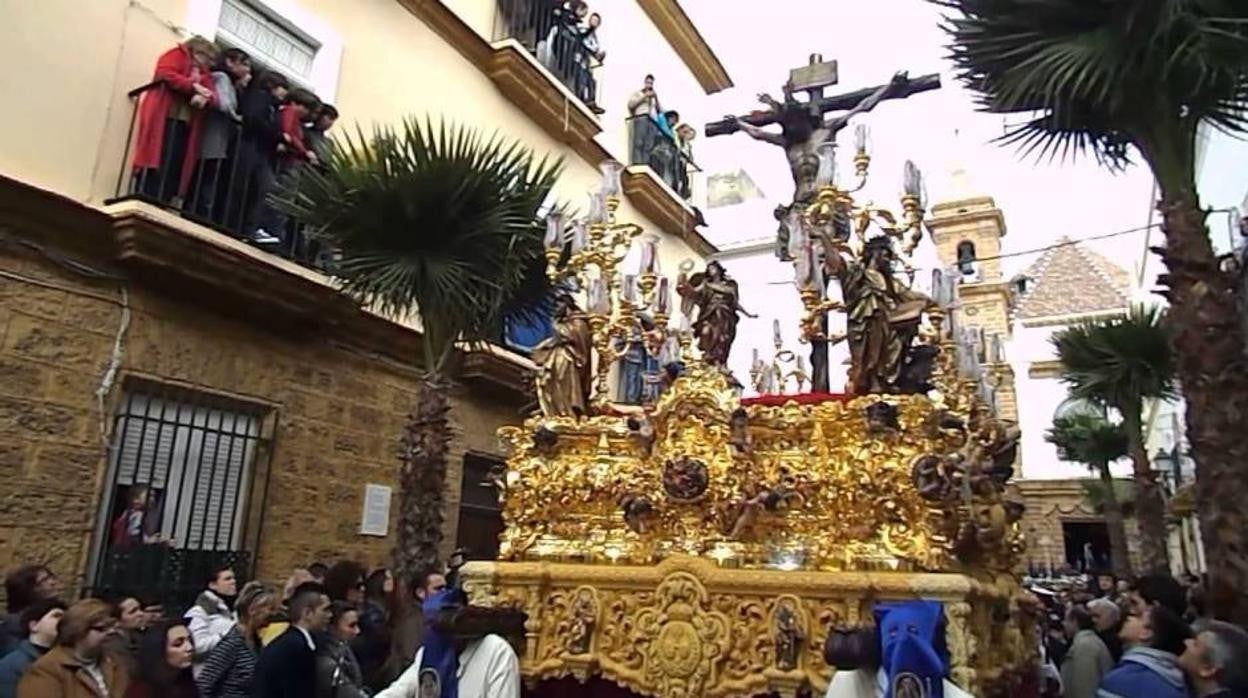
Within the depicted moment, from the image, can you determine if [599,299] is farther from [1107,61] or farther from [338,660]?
[1107,61]

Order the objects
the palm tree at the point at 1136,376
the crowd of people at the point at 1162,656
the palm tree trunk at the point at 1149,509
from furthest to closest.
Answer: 1. the palm tree at the point at 1136,376
2. the palm tree trunk at the point at 1149,509
3. the crowd of people at the point at 1162,656

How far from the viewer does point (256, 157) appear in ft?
25.1

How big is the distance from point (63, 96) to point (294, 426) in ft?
9.73

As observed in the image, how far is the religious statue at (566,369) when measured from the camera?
5.29 meters

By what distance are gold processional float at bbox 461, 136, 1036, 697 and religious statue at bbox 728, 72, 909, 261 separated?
64cm

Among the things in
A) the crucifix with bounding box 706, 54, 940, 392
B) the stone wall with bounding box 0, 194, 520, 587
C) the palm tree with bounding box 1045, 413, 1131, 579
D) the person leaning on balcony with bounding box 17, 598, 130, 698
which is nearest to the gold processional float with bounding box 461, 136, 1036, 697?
the crucifix with bounding box 706, 54, 940, 392

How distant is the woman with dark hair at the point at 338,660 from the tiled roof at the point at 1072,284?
2835 cm

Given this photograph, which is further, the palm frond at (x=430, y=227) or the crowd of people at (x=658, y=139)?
the crowd of people at (x=658, y=139)

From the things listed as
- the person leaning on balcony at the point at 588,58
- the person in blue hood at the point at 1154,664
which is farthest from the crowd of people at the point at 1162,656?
the person leaning on balcony at the point at 588,58

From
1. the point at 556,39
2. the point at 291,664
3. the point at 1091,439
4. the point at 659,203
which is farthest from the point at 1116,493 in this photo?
the point at 291,664

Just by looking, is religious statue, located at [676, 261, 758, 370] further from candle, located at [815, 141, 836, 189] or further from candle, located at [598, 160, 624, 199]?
candle, located at [815, 141, 836, 189]

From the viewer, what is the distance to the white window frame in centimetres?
815

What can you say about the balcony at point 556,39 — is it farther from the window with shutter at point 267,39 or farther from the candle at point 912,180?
the candle at point 912,180

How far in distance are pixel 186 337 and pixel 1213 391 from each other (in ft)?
22.2
